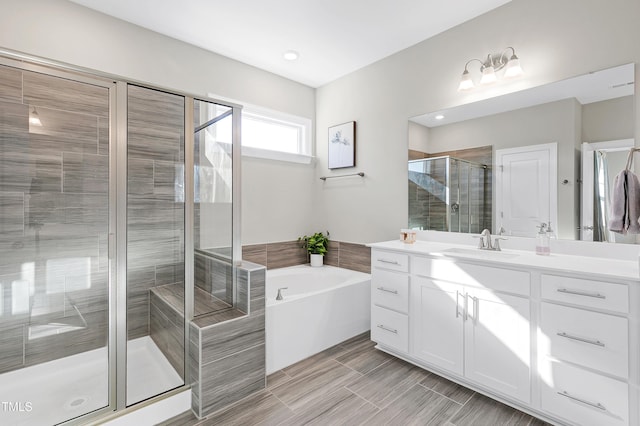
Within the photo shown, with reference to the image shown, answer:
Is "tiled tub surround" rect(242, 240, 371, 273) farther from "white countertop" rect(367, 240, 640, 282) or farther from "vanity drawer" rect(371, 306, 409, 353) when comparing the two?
"white countertop" rect(367, 240, 640, 282)

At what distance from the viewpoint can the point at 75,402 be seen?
1673 millimetres

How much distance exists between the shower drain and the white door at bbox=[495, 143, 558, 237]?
9.38 feet

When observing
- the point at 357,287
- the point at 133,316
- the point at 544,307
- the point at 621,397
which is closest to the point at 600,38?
the point at 544,307

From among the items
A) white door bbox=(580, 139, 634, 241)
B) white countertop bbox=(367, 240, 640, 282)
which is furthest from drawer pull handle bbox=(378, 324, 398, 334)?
white door bbox=(580, 139, 634, 241)

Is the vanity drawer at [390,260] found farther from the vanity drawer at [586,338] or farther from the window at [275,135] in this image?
the window at [275,135]

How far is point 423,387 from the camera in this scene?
202cm

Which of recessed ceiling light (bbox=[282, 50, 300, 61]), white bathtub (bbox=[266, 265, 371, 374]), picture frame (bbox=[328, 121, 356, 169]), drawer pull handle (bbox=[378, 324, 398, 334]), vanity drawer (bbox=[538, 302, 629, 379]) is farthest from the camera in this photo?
picture frame (bbox=[328, 121, 356, 169])

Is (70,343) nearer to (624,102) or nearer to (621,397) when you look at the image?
(621,397)

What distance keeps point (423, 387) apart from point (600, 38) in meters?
2.45

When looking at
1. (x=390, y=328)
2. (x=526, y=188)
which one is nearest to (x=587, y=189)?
(x=526, y=188)

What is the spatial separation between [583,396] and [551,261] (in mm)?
671

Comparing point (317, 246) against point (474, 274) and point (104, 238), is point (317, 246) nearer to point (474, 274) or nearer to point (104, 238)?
point (474, 274)

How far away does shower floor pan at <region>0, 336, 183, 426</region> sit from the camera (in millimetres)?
1619

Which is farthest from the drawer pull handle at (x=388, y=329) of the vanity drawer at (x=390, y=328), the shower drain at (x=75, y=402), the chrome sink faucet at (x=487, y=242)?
the shower drain at (x=75, y=402)
